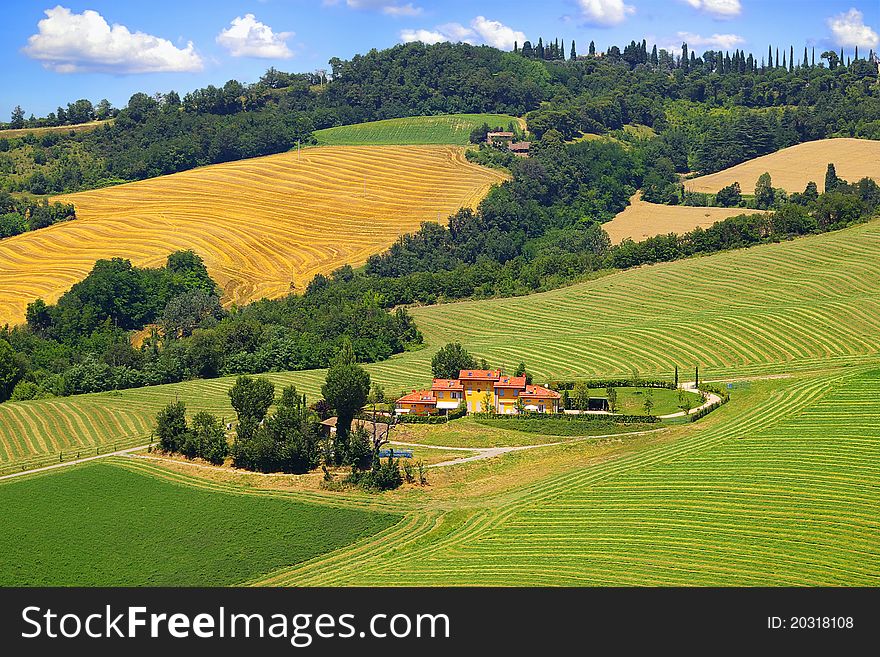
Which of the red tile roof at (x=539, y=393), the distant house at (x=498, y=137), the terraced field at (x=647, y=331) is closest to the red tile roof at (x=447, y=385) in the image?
the red tile roof at (x=539, y=393)

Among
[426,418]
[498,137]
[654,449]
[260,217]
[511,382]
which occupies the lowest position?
[654,449]

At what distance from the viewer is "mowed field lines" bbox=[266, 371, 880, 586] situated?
145 ft

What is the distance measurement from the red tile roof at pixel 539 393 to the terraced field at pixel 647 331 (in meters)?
7.33

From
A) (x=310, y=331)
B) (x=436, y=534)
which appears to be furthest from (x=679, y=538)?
(x=310, y=331)

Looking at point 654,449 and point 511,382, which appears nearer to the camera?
point 654,449

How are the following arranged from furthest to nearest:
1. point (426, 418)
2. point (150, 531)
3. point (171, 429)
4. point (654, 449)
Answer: point (426, 418) → point (171, 429) → point (654, 449) → point (150, 531)

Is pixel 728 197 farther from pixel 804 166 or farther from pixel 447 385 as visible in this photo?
pixel 447 385

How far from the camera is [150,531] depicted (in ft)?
180

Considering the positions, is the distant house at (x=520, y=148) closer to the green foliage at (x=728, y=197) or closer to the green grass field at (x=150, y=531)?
the green foliage at (x=728, y=197)

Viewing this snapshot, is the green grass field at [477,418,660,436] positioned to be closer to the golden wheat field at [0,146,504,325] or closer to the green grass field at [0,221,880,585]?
the green grass field at [0,221,880,585]

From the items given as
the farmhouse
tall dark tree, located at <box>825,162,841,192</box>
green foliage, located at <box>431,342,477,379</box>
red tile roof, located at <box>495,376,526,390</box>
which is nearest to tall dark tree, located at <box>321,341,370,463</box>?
the farmhouse

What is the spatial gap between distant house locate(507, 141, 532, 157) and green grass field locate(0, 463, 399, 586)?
438 ft

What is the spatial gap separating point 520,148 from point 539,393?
12036 centimetres

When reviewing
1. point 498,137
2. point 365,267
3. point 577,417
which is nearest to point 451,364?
point 577,417
